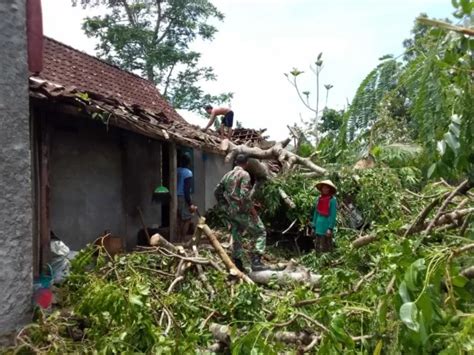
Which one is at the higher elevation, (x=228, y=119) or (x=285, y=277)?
(x=228, y=119)

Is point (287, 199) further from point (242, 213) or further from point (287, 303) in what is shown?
point (287, 303)

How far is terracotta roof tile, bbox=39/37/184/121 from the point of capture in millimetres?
8750

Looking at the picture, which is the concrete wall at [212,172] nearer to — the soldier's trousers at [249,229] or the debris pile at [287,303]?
the soldier's trousers at [249,229]

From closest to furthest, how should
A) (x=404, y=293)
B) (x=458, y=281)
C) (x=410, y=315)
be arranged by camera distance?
1. (x=410, y=315)
2. (x=404, y=293)
3. (x=458, y=281)

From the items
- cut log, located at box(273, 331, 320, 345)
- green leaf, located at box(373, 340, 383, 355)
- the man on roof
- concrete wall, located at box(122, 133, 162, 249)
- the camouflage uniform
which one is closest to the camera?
green leaf, located at box(373, 340, 383, 355)

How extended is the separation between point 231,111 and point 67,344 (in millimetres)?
8220

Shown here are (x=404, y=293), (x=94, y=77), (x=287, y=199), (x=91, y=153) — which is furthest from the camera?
(x=94, y=77)

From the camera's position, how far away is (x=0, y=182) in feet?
11.9

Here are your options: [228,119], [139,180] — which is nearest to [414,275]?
[139,180]

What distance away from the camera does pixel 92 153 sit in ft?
25.4

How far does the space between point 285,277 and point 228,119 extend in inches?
248

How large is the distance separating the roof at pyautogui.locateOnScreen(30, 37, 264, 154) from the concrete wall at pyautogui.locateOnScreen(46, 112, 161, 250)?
66 cm

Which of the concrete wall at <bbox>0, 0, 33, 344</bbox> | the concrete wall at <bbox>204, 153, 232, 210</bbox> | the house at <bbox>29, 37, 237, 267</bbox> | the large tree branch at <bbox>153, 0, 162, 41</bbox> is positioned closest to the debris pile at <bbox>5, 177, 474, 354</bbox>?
the concrete wall at <bbox>0, 0, 33, 344</bbox>

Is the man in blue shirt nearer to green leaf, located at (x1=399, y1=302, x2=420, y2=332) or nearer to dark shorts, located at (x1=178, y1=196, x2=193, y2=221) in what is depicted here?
dark shorts, located at (x1=178, y1=196, x2=193, y2=221)
